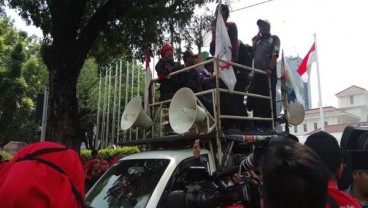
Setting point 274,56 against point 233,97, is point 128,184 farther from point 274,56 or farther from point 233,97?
point 274,56

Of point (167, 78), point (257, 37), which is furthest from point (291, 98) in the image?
point (167, 78)

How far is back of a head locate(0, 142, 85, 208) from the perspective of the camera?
58.6 inches

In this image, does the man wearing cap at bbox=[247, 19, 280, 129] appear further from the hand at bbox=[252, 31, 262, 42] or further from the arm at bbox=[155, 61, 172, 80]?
the arm at bbox=[155, 61, 172, 80]

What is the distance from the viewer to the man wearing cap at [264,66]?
237 inches

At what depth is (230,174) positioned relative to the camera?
7.55 feet

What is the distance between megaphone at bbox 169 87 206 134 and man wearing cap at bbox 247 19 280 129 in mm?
1407

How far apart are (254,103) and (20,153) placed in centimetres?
462

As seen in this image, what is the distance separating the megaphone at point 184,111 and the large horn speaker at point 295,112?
217cm

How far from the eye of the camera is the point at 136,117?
563 centimetres

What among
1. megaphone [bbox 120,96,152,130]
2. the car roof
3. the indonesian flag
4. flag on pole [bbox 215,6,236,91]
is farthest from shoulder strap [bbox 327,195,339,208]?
the indonesian flag

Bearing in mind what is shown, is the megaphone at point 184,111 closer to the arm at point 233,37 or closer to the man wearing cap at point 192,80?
the man wearing cap at point 192,80

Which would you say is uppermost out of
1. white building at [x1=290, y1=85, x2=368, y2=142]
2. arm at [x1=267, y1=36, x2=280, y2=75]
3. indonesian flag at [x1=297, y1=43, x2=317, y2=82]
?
white building at [x1=290, y1=85, x2=368, y2=142]

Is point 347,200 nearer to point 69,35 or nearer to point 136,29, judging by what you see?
point 69,35

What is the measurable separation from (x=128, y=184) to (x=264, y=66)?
10.1ft
